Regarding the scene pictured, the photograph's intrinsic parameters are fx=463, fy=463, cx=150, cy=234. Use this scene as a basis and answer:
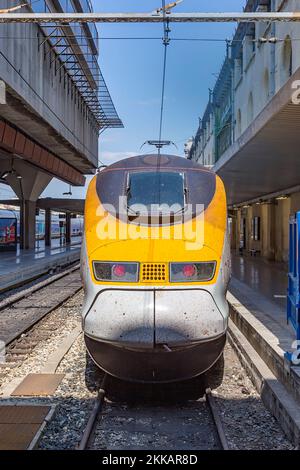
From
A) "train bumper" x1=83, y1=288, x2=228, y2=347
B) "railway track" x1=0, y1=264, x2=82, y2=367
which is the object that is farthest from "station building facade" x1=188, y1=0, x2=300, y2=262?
"railway track" x1=0, y1=264, x2=82, y2=367

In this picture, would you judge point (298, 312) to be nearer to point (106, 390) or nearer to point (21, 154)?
point (106, 390)

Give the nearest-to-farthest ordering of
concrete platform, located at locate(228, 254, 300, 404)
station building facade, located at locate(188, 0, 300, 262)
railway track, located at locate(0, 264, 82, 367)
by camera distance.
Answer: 1. concrete platform, located at locate(228, 254, 300, 404)
2. railway track, located at locate(0, 264, 82, 367)
3. station building facade, located at locate(188, 0, 300, 262)

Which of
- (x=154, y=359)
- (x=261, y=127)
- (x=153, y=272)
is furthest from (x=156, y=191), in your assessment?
(x=261, y=127)

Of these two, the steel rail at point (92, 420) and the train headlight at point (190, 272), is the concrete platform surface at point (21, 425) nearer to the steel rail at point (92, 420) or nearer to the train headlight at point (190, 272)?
the steel rail at point (92, 420)

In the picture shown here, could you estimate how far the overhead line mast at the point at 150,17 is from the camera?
5.75 metres

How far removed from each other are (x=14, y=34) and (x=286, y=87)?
9.50 m

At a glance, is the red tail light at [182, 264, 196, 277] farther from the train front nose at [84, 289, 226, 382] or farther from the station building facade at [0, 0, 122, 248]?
the station building facade at [0, 0, 122, 248]

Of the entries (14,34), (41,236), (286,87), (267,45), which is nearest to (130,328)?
(286,87)

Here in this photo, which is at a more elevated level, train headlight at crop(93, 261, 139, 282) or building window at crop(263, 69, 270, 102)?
building window at crop(263, 69, 270, 102)

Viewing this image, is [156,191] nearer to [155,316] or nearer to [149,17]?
[155,316]

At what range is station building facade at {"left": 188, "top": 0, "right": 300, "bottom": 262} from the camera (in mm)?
9023

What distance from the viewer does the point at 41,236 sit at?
186ft

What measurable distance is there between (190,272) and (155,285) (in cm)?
42

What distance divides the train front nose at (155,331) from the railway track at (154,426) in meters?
0.41
